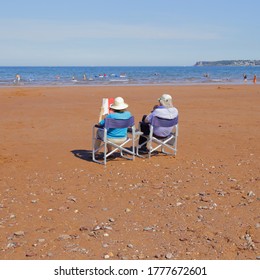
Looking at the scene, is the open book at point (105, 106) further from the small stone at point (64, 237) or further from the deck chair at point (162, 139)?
the small stone at point (64, 237)

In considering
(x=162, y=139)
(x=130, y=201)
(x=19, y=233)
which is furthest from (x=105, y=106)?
(x=19, y=233)

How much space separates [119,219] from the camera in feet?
15.9

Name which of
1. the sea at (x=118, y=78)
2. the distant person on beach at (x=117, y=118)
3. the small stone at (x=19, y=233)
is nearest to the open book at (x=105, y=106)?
the distant person on beach at (x=117, y=118)

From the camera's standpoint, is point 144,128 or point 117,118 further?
point 144,128

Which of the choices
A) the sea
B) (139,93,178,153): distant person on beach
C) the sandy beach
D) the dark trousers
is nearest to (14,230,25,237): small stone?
the sandy beach

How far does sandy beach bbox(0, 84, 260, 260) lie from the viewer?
13.7ft

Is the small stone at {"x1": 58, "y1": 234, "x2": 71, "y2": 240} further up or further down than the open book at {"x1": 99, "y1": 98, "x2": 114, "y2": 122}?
further down

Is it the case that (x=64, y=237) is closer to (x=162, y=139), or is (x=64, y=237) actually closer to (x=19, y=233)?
(x=19, y=233)

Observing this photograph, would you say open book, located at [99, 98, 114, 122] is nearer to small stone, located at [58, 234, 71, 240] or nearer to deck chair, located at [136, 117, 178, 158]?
deck chair, located at [136, 117, 178, 158]

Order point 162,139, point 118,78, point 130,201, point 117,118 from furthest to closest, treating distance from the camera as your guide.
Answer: point 118,78 → point 162,139 → point 117,118 → point 130,201

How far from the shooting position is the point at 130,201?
5.44 meters

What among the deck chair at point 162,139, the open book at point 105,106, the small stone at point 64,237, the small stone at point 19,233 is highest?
the open book at point 105,106

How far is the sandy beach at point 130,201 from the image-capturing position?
13.7 feet

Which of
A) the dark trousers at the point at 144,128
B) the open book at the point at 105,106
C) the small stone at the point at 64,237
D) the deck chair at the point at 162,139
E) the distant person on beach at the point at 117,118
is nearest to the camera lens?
the small stone at the point at 64,237
